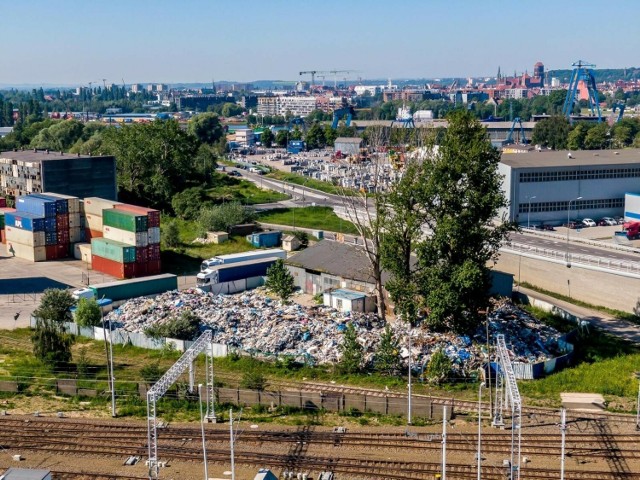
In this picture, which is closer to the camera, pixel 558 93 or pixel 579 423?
pixel 579 423

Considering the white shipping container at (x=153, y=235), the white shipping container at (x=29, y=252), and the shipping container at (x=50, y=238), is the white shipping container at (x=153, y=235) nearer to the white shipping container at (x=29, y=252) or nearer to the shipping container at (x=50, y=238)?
the shipping container at (x=50, y=238)

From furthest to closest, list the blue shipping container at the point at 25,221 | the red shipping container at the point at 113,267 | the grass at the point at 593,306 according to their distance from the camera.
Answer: the blue shipping container at the point at 25,221 < the red shipping container at the point at 113,267 < the grass at the point at 593,306

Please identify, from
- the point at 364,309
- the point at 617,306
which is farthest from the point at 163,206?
the point at 617,306

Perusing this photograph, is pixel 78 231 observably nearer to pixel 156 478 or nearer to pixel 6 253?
pixel 6 253

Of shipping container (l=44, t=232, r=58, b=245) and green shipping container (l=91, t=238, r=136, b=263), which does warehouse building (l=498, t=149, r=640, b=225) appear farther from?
shipping container (l=44, t=232, r=58, b=245)

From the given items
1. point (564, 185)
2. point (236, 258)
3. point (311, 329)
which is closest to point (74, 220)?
point (236, 258)

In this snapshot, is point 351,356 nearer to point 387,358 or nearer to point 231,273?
point 387,358

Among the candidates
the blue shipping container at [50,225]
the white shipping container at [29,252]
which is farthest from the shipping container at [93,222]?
the white shipping container at [29,252]
